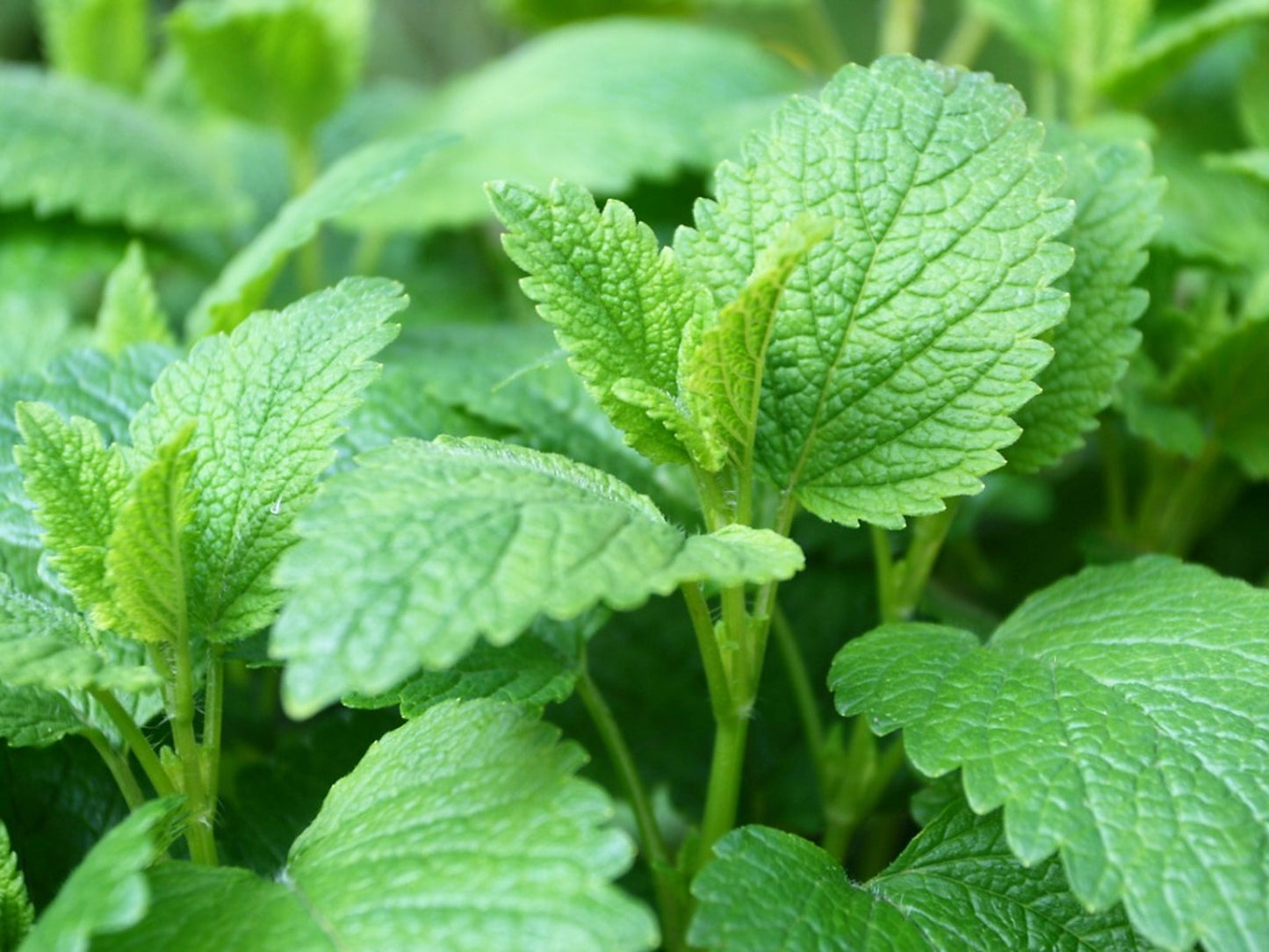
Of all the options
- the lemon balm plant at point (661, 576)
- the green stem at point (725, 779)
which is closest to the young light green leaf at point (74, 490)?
the lemon balm plant at point (661, 576)

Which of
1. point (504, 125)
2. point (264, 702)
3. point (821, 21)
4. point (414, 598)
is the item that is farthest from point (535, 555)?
point (821, 21)

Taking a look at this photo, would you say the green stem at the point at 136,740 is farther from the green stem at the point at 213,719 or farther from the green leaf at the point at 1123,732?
the green leaf at the point at 1123,732

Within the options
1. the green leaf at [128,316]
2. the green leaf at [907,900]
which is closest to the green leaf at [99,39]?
the green leaf at [128,316]

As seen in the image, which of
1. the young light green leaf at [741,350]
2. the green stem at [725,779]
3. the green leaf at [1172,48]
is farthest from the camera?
the green leaf at [1172,48]

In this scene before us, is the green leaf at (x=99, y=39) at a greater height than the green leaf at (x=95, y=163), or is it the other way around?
the green leaf at (x=99, y=39)

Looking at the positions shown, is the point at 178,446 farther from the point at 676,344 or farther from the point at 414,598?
the point at 676,344

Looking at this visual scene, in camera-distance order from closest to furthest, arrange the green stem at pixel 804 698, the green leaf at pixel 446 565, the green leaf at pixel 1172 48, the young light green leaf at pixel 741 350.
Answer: the green leaf at pixel 446 565 → the young light green leaf at pixel 741 350 → the green stem at pixel 804 698 → the green leaf at pixel 1172 48

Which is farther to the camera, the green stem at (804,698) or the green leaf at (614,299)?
the green stem at (804,698)

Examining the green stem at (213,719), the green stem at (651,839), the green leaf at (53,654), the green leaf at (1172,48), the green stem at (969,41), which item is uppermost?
the green leaf at (1172,48)
